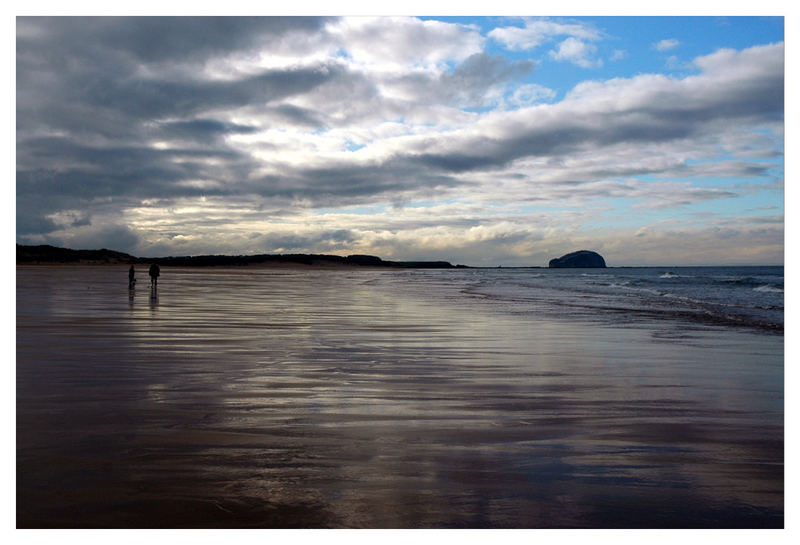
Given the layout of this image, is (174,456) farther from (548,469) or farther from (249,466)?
(548,469)

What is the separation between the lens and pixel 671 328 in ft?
54.7

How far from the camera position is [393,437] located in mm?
5695

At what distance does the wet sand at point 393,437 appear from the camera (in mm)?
4160

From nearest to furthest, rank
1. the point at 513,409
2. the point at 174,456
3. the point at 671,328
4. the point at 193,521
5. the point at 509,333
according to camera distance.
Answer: the point at 193,521 < the point at 174,456 < the point at 513,409 < the point at 509,333 < the point at 671,328

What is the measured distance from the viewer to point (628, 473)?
483 centimetres

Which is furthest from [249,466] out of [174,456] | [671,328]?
[671,328]

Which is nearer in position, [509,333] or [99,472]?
[99,472]

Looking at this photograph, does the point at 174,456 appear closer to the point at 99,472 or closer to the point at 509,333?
the point at 99,472

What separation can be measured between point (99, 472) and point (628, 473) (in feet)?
15.0

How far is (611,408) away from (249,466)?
15.1 ft

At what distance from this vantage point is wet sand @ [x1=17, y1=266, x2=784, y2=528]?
416 centimetres

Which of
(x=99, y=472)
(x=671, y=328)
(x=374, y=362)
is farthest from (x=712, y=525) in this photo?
(x=671, y=328)
